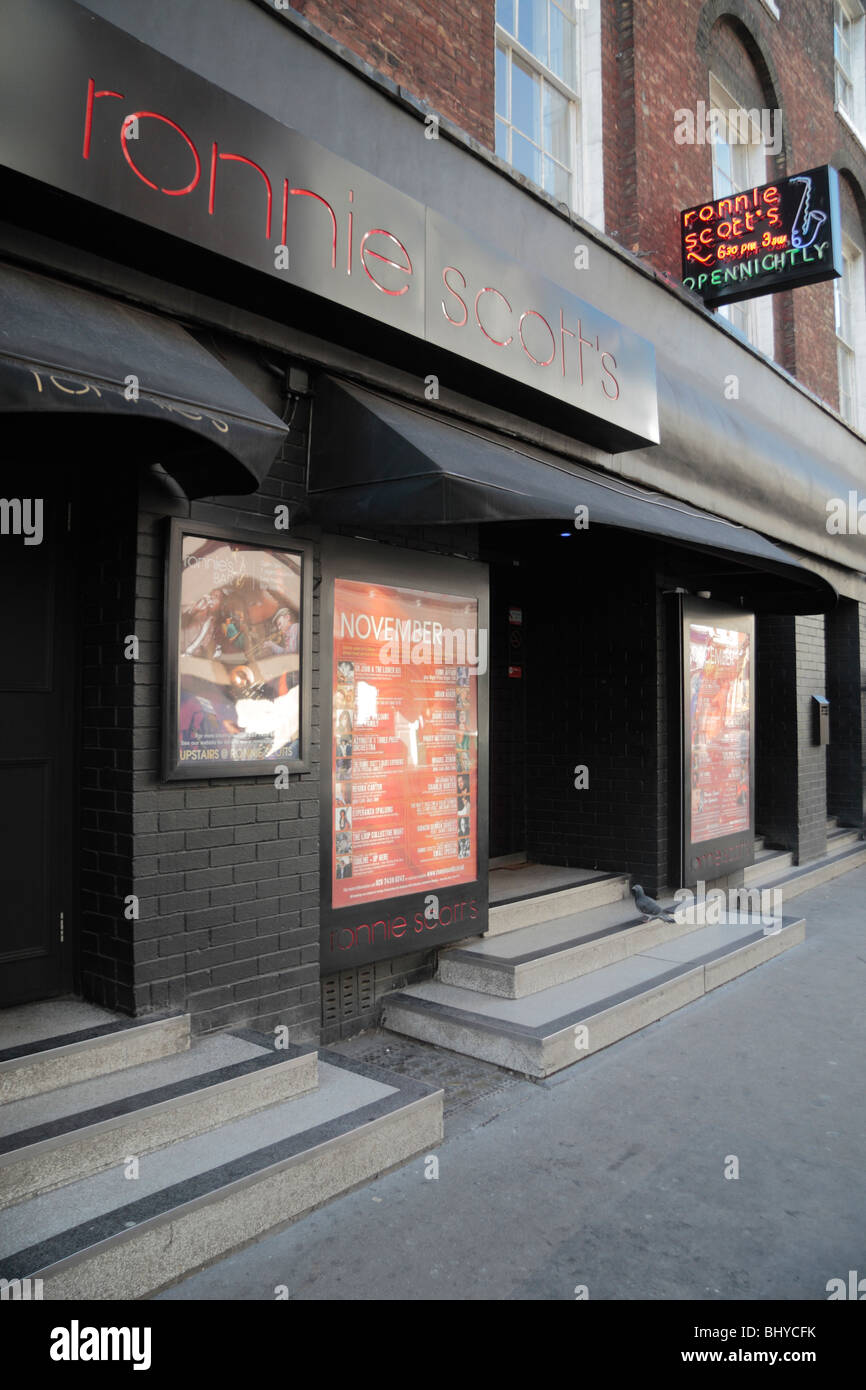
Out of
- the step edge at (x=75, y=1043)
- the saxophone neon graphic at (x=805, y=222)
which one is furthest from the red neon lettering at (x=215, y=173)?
the saxophone neon graphic at (x=805, y=222)

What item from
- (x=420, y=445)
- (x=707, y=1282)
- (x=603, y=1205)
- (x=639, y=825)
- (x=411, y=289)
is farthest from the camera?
(x=639, y=825)

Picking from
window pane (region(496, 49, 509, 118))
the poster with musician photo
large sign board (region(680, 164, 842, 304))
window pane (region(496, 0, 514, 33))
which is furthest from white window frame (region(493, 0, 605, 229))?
the poster with musician photo

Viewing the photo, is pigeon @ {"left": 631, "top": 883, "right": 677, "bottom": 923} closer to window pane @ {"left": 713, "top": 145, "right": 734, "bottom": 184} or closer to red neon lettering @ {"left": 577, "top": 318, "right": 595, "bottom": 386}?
red neon lettering @ {"left": 577, "top": 318, "right": 595, "bottom": 386}

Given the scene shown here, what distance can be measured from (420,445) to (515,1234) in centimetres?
341

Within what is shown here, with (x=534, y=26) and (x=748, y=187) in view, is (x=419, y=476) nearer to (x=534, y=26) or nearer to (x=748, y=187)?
(x=534, y=26)

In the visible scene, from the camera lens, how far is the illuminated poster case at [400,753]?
4906mm

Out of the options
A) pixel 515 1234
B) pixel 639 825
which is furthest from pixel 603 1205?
pixel 639 825

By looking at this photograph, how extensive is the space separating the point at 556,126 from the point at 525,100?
588mm

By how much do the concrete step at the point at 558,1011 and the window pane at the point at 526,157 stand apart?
6382 millimetres

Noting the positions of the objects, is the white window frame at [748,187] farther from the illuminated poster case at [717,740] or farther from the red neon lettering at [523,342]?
the red neon lettering at [523,342]

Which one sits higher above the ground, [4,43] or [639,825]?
[4,43]
